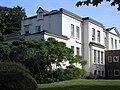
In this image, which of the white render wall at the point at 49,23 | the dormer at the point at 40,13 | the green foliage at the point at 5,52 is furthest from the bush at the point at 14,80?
the dormer at the point at 40,13

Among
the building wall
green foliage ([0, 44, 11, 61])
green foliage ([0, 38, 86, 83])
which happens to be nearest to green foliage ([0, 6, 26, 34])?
the building wall

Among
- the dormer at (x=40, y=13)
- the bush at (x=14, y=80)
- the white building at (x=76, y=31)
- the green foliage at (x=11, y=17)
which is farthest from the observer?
the green foliage at (x=11, y=17)

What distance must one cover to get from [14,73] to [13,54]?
19.2 metres

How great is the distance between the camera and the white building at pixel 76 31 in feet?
150

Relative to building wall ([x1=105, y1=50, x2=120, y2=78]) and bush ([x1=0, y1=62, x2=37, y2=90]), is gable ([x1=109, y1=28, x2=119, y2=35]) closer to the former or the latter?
building wall ([x1=105, y1=50, x2=120, y2=78])

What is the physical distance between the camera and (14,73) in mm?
15398

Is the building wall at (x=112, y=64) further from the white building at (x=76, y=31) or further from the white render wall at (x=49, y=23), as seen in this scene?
the white render wall at (x=49, y=23)

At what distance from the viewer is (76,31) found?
49.0 m

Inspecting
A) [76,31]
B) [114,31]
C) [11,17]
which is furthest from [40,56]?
[11,17]

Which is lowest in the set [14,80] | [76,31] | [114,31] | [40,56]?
[14,80]

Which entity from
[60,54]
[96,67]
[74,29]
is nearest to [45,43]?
[60,54]

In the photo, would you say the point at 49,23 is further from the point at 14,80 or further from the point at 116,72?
the point at 14,80

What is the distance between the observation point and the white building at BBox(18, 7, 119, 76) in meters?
45.8

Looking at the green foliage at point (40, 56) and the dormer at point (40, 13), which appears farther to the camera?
the dormer at point (40, 13)
